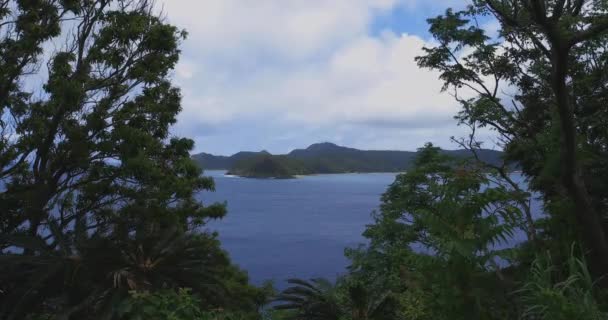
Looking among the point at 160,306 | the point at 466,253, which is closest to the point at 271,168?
the point at 160,306

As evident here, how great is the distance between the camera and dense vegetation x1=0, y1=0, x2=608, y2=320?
4746 mm

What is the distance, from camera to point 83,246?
21.5 ft

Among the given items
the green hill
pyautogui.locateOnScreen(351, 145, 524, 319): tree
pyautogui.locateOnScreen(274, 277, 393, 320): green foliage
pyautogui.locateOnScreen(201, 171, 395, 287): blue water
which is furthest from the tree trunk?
the green hill

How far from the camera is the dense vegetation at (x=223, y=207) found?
475 centimetres

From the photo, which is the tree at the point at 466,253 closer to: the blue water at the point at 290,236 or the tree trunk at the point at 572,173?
the tree trunk at the point at 572,173

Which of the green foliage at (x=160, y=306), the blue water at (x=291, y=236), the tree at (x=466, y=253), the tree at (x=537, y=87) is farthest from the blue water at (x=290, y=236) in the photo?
the tree at (x=466, y=253)

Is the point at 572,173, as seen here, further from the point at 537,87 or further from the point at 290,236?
the point at 290,236

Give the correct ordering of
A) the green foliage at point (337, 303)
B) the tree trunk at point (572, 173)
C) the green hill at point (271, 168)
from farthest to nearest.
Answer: the green hill at point (271, 168)
the tree trunk at point (572, 173)
the green foliage at point (337, 303)

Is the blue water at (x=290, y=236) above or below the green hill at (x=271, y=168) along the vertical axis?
below

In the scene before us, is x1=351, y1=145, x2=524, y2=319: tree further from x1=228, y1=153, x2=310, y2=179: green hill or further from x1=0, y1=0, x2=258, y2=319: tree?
x1=228, y1=153, x2=310, y2=179: green hill

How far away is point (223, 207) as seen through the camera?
15.0 metres

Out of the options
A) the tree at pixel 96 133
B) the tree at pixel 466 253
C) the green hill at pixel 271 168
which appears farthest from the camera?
the green hill at pixel 271 168

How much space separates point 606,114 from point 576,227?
350 inches

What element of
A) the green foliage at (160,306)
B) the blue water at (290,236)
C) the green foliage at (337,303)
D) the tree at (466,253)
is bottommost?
the blue water at (290,236)
